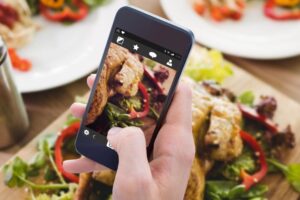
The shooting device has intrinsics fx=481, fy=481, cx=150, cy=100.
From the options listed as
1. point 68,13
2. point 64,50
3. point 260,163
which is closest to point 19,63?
point 64,50

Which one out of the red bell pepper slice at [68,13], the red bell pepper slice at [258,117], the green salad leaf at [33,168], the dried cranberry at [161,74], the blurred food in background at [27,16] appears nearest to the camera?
the dried cranberry at [161,74]

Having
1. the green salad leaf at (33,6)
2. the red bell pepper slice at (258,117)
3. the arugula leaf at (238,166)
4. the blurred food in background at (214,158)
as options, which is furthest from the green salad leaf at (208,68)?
the green salad leaf at (33,6)

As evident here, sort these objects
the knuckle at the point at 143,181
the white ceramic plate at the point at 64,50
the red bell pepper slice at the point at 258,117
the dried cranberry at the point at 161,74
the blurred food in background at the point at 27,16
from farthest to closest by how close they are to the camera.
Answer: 1. the blurred food in background at the point at 27,16
2. the white ceramic plate at the point at 64,50
3. the red bell pepper slice at the point at 258,117
4. the dried cranberry at the point at 161,74
5. the knuckle at the point at 143,181

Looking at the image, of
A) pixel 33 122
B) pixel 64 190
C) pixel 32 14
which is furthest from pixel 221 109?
pixel 32 14

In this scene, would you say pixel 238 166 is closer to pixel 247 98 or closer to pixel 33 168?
pixel 247 98

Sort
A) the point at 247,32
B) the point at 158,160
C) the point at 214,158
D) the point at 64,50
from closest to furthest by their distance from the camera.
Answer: the point at 158,160 → the point at 214,158 → the point at 64,50 → the point at 247,32

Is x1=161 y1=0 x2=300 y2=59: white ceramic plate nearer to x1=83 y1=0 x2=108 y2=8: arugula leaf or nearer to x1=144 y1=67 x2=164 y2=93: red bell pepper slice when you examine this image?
x1=83 y1=0 x2=108 y2=8: arugula leaf

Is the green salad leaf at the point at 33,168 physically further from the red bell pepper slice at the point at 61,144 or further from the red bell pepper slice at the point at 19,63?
the red bell pepper slice at the point at 19,63
